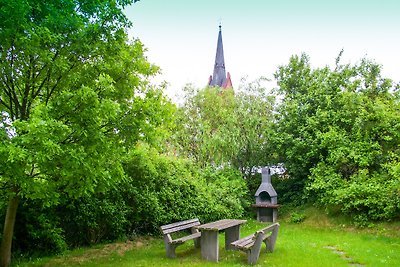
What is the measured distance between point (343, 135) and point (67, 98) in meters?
12.6

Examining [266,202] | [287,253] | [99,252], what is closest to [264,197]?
[266,202]

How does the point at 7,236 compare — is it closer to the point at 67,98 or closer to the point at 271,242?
the point at 67,98

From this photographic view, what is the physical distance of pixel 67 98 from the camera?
6.09 meters

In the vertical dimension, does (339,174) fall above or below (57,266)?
above

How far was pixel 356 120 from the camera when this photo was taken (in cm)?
1491

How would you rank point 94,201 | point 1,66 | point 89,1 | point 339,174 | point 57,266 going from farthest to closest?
1. point 339,174
2. point 94,201
3. point 57,266
4. point 89,1
5. point 1,66

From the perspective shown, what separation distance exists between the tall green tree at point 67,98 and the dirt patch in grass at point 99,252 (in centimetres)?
131

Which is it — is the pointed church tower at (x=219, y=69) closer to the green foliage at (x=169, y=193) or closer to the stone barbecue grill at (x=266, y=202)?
the stone barbecue grill at (x=266, y=202)

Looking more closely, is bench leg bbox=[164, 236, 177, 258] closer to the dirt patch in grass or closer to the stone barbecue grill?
the dirt patch in grass

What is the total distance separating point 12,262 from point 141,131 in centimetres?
443

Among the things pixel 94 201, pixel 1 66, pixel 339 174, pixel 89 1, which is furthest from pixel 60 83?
pixel 339 174

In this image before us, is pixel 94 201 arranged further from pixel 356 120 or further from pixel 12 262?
pixel 356 120

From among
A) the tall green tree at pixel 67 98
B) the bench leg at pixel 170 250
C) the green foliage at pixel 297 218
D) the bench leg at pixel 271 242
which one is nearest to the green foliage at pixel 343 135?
the green foliage at pixel 297 218

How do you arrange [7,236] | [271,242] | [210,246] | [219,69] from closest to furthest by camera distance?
[7,236]
[210,246]
[271,242]
[219,69]
